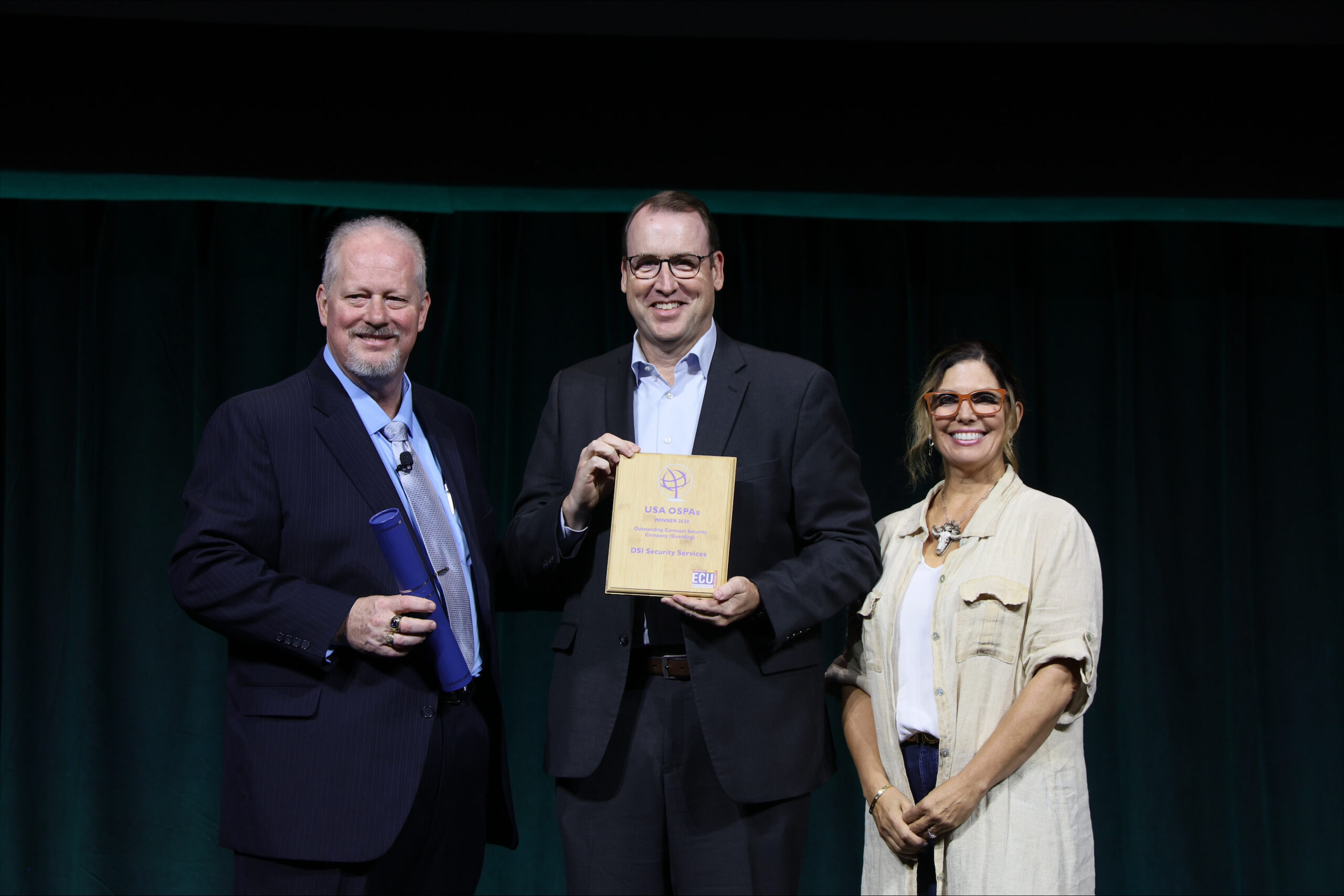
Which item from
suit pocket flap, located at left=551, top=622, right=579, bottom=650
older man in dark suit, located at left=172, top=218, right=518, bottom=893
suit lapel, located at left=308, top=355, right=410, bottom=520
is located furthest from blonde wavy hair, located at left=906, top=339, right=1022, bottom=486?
suit lapel, located at left=308, top=355, right=410, bottom=520

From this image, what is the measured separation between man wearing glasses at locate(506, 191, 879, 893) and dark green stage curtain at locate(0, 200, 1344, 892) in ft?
5.92

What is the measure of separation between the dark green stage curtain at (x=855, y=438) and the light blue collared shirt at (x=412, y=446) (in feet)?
5.52

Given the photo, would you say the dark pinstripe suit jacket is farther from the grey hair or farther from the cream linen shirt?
the cream linen shirt

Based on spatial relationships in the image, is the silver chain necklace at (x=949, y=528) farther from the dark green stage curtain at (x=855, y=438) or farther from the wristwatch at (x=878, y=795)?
the dark green stage curtain at (x=855, y=438)

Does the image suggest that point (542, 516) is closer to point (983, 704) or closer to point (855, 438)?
point (983, 704)

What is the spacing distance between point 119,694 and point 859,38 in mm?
3208

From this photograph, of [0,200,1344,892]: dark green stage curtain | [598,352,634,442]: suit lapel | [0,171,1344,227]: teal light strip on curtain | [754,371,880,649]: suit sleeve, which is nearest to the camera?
[754,371,880,649]: suit sleeve

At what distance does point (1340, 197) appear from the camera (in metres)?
3.56

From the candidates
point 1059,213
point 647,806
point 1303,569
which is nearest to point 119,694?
point 647,806

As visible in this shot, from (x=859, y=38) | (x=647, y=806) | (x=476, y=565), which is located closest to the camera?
(x=647, y=806)

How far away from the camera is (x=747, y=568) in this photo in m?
1.95

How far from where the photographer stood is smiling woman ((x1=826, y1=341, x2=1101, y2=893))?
2.06 m

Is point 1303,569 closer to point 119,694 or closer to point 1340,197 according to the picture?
point 1340,197

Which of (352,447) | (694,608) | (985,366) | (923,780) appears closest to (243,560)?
(352,447)
